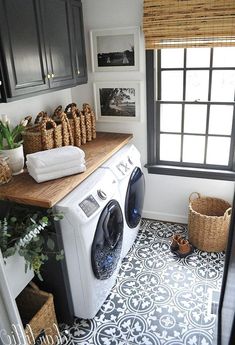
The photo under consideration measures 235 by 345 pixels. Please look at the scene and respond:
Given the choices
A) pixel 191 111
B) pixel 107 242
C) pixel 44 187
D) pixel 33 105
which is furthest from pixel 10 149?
→ pixel 191 111

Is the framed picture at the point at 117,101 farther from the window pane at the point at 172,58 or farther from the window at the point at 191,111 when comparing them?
the window pane at the point at 172,58

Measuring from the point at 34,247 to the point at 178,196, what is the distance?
5.35 ft

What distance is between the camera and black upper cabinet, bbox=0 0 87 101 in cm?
152

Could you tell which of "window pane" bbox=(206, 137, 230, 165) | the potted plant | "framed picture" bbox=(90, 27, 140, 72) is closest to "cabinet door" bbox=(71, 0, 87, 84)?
"framed picture" bbox=(90, 27, 140, 72)

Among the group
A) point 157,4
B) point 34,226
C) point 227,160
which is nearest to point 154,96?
point 157,4

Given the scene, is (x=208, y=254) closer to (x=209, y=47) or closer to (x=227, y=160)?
(x=227, y=160)

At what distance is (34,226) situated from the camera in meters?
1.33

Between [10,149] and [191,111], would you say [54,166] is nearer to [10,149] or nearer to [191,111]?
[10,149]

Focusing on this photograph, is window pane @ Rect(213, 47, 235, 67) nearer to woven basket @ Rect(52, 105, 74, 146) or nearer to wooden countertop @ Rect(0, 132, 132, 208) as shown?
wooden countertop @ Rect(0, 132, 132, 208)

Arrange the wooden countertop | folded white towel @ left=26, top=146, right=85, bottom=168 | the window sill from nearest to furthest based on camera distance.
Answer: the wooden countertop, folded white towel @ left=26, top=146, right=85, bottom=168, the window sill

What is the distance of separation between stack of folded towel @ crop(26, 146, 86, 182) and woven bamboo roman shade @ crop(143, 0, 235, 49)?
1156 mm

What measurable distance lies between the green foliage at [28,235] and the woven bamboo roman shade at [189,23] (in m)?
1.59

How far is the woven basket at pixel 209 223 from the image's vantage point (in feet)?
7.30

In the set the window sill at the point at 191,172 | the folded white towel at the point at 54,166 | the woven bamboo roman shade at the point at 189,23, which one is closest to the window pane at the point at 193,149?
the window sill at the point at 191,172
